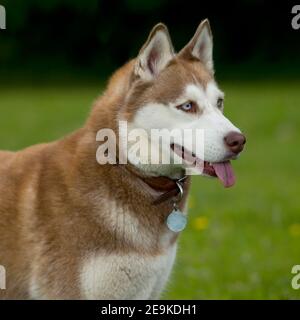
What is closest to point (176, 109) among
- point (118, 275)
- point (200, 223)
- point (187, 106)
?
point (187, 106)

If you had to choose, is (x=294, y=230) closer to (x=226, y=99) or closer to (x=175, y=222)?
(x=175, y=222)

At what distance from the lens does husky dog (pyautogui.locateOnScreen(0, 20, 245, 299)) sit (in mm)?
3826

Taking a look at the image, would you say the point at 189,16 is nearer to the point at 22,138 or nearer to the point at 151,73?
the point at 22,138

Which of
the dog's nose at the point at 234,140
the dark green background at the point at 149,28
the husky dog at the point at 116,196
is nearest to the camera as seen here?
the dog's nose at the point at 234,140

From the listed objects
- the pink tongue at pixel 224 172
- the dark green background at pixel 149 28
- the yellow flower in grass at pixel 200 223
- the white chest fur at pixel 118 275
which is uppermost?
the dark green background at pixel 149 28

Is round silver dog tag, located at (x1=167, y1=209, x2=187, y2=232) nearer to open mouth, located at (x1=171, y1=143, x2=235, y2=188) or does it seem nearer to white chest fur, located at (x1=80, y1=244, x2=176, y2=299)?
white chest fur, located at (x1=80, y1=244, x2=176, y2=299)

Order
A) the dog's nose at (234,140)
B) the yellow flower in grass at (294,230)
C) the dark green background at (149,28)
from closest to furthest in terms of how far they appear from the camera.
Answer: the dog's nose at (234,140)
the yellow flower in grass at (294,230)
the dark green background at (149,28)

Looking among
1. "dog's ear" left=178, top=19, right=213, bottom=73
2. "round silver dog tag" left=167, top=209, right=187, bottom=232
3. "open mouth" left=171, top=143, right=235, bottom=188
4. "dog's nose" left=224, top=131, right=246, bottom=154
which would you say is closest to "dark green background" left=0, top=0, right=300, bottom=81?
"dog's ear" left=178, top=19, right=213, bottom=73

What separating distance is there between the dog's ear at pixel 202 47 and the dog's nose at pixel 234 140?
581 mm

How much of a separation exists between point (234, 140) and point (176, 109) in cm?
33

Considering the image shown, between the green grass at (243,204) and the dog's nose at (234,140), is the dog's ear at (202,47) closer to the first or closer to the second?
the dog's nose at (234,140)

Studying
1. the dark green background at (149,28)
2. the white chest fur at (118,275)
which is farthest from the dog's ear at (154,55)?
the dark green background at (149,28)

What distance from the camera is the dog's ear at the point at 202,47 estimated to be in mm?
4137

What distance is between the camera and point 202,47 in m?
4.22
